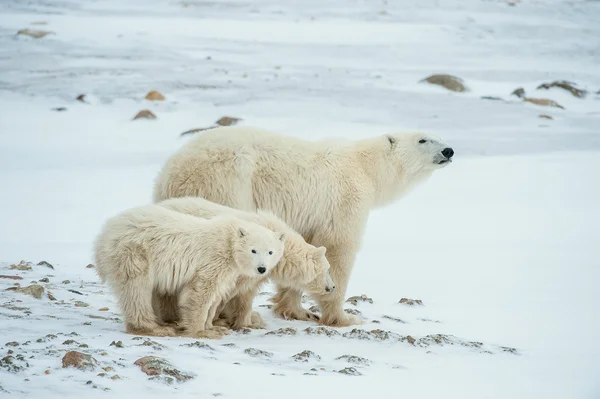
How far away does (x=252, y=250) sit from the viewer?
5859mm

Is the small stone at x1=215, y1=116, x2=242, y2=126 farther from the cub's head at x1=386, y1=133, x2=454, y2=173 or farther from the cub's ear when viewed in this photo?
the cub's ear

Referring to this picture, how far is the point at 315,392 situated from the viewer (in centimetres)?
450

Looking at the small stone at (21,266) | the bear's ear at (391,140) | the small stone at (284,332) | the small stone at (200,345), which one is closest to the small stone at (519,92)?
the bear's ear at (391,140)

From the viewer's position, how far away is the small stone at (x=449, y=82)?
875 inches

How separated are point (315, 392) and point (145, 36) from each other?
977 inches

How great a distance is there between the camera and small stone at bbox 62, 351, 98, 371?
14.3 feet

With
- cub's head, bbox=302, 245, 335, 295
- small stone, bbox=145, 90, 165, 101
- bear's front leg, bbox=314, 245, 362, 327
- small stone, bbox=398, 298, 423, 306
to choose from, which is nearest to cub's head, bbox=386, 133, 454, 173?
bear's front leg, bbox=314, 245, 362, 327

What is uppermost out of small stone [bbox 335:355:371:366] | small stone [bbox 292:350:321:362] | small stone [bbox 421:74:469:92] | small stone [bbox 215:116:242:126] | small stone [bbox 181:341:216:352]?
small stone [bbox 181:341:216:352]

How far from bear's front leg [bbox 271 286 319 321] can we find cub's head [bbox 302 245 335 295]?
43 cm

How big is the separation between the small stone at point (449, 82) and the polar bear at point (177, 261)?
17.0 m

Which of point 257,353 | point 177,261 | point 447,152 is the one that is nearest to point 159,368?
point 257,353

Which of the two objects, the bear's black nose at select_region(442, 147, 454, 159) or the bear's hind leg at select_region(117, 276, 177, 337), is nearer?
the bear's hind leg at select_region(117, 276, 177, 337)

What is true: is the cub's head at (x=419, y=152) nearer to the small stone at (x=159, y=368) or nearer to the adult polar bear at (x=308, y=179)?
the adult polar bear at (x=308, y=179)

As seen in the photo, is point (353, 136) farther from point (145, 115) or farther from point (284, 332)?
point (284, 332)
